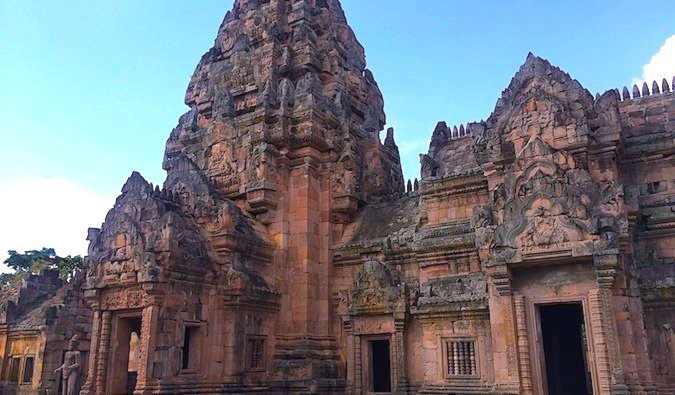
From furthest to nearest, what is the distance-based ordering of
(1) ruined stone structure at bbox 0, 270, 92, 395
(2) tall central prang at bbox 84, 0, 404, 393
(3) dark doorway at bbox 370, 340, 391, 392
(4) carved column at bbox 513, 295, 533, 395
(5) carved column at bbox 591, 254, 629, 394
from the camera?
(1) ruined stone structure at bbox 0, 270, 92, 395 → (3) dark doorway at bbox 370, 340, 391, 392 → (2) tall central prang at bbox 84, 0, 404, 393 → (4) carved column at bbox 513, 295, 533, 395 → (5) carved column at bbox 591, 254, 629, 394

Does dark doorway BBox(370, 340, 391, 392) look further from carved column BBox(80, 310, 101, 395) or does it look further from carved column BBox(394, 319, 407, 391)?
carved column BBox(80, 310, 101, 395)

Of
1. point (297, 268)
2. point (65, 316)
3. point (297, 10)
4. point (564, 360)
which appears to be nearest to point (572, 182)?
point (564, 360)

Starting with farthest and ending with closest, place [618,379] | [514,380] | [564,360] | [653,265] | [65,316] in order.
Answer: [65,316], [564,360], [653,265], [514,380], [618,379]

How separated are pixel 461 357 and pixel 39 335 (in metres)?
16.4

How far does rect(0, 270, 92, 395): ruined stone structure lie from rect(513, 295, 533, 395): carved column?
51.5 feet

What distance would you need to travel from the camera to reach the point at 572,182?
11273 mm

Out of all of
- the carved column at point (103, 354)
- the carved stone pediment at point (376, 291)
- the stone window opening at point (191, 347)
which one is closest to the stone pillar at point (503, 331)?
the carved stone pediment at point (376, 291)

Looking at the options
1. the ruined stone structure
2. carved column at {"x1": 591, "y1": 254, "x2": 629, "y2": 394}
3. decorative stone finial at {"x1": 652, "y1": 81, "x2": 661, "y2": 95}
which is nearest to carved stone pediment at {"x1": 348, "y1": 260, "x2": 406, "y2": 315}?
carved column at {"x1": 591, "y1": 254, "x2": 629, "y2": 394}

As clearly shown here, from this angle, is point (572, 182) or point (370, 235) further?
point (370, 235)

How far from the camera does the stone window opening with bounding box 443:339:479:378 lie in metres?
12.8

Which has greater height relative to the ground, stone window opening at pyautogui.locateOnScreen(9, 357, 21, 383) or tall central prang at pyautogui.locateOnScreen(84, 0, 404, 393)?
tall central prang at pyautogui.locateOnScreen(84, 0, 404, 393)

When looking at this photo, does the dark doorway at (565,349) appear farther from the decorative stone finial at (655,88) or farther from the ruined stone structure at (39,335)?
the ruined stone structure at (39,335)

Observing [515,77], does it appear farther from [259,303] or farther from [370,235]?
[259,303]

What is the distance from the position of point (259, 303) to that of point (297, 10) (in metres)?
10.3
